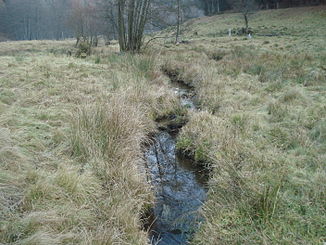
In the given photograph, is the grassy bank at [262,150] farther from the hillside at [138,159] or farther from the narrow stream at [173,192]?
the narrow stream at [173,192]

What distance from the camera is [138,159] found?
4.09m

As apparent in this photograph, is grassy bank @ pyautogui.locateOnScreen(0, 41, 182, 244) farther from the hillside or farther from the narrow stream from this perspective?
the narrow stream

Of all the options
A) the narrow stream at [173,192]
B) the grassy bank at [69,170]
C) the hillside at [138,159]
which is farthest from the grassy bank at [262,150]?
the grassy bank at [69,170]

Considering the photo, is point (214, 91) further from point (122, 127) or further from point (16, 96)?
point (16, 96)

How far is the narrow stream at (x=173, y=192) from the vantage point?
3082 millimetres

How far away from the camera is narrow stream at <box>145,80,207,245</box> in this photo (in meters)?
3.08

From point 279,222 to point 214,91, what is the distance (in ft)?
16.8

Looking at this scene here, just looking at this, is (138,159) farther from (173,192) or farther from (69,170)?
(69,170)

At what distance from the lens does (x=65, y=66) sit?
914 cm

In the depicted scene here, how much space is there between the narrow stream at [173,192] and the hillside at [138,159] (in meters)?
0.17

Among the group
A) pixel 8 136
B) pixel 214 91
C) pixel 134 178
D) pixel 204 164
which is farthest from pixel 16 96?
pixel 214 91

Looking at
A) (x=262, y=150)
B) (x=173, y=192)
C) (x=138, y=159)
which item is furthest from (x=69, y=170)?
→ (x=262, y=150)

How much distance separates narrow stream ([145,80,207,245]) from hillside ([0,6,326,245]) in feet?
0.55

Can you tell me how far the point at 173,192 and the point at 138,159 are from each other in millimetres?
720
